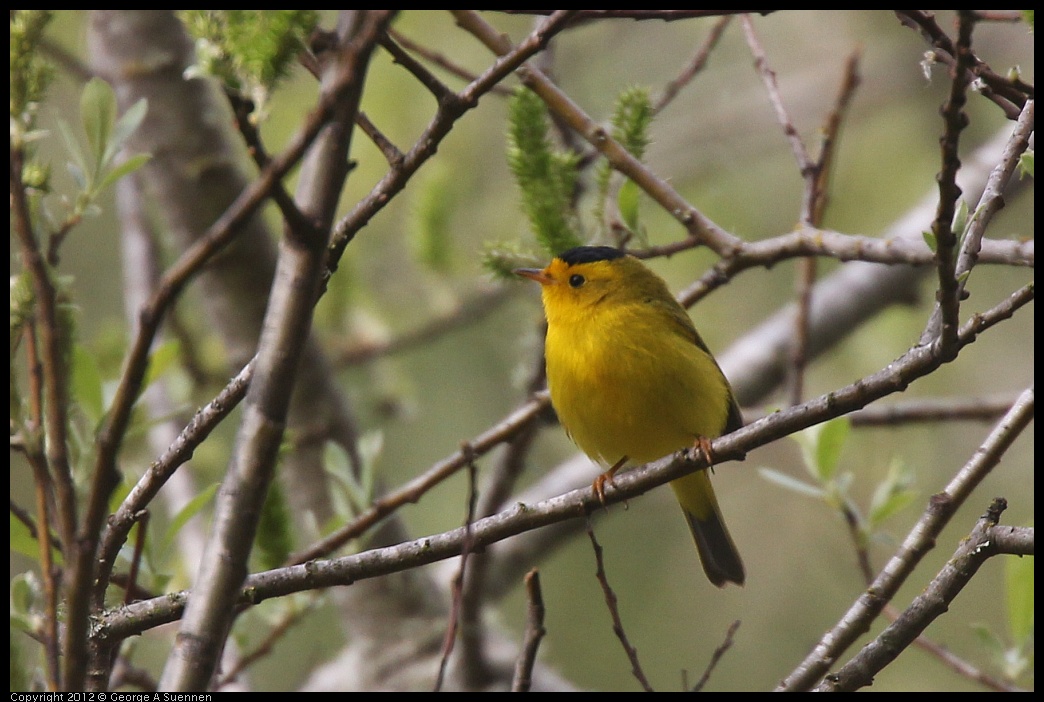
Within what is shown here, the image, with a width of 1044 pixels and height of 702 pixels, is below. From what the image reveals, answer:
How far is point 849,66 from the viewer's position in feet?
12.6

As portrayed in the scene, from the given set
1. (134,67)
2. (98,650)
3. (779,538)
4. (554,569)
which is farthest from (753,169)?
(98,650)

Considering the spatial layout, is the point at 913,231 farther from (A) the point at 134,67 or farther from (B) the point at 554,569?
(B) the point at 554,569

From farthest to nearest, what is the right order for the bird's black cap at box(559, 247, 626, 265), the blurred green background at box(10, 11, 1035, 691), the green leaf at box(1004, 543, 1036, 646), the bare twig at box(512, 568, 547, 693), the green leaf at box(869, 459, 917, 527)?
the blurred green background at box(10, 11, 1035, 691)
the bird's black cap at box(559, 247, 626, 265)
the green leaf at box(869, 459, 917, 527)
the green leaf at box(1004, 543, 1036, 646)
the bare twig at box(512, 568, 547, 693)

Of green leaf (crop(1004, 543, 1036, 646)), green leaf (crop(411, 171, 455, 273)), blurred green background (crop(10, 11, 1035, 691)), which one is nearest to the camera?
green leaf (crop(1004, 543, 1036, 646))

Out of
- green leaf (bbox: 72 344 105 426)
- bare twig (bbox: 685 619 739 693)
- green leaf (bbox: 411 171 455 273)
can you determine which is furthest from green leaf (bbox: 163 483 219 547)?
green leaf (bbox: 411 171 455 273)

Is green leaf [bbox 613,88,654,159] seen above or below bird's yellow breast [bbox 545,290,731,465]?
above

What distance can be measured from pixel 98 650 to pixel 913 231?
4.10 metres

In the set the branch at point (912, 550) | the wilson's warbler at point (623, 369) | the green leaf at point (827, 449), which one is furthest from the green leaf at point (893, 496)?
the branch at point (912, 550)

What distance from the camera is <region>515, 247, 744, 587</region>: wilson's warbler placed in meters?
3.60

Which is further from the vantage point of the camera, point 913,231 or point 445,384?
point 445,384

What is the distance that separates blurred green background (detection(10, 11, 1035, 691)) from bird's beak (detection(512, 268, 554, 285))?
2617 millimetres

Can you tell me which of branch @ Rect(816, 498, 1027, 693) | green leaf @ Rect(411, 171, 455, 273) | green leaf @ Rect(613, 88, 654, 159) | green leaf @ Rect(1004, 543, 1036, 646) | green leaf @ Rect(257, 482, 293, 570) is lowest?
branch @ Rect(816, 498, 1027, 693)

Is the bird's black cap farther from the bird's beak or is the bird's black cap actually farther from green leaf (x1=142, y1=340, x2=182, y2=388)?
green leaf (x1=142, y1=340, x2=182, y2=388)
